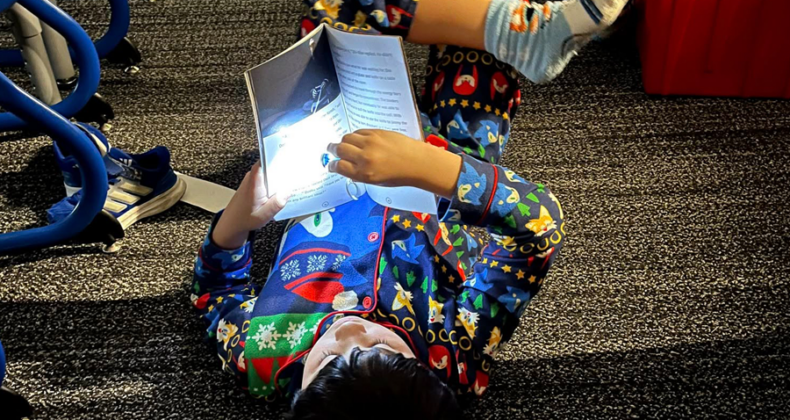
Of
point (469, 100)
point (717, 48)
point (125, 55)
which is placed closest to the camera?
point (469, 100)

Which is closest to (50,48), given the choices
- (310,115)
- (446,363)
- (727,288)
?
(310,115)

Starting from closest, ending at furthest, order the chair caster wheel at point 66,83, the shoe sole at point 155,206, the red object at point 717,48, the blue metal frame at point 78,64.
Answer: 1. the blue metal frame at point 78,64
2. the shoe sole at point 155,206
3. the red object at point 717,48
4. the chair caster wheel at point 66,83

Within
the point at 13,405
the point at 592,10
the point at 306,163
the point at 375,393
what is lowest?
the point at 13,405

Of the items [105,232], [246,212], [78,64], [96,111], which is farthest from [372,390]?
[96,111]

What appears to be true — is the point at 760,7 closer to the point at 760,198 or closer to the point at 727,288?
the point at 760,198

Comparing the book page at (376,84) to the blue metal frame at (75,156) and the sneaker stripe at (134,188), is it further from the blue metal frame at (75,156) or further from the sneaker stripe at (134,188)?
the sneaker stripe at (134,188)

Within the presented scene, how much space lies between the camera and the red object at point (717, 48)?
1.35 m

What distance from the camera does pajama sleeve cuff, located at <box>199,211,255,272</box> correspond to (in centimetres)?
94

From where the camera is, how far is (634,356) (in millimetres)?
1018

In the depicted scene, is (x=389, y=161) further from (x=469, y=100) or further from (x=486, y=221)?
(x=469, y=100)

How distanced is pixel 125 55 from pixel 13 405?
0.88 meters

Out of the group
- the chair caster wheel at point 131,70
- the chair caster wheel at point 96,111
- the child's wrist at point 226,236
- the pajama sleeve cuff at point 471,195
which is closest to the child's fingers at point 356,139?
the pajama sleeve cuff at point 471,195

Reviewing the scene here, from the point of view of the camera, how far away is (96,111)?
4.62 feet

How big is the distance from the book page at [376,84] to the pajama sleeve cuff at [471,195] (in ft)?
0.12
